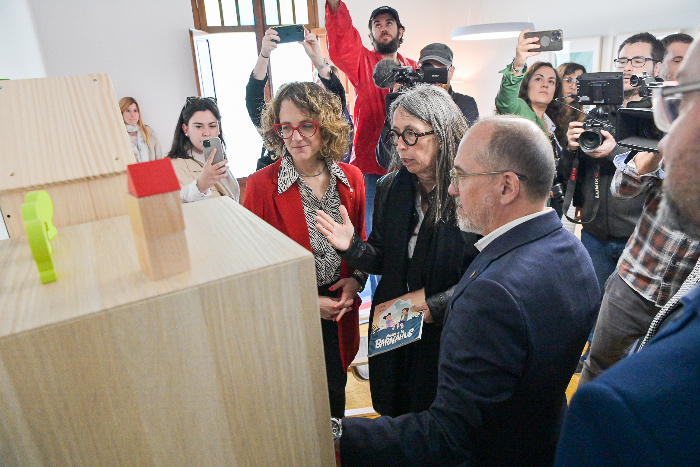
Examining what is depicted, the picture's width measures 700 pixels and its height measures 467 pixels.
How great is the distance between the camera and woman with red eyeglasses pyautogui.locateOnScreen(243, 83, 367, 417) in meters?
1.67

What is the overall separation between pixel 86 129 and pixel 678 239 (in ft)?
5.62

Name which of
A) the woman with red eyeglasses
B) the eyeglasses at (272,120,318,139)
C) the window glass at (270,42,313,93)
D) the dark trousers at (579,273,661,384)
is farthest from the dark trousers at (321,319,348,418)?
the window glass at (270,42,313,93)

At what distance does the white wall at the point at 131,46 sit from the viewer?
463cm

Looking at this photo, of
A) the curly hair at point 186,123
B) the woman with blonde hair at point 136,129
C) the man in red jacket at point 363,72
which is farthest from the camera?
the woman with blonde hair at point 136,129

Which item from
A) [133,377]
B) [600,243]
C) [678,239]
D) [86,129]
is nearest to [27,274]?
[133,377]

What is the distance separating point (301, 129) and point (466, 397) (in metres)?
1.18

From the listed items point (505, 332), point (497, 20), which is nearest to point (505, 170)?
point (505, 332)

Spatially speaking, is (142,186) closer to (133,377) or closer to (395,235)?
(133,377)

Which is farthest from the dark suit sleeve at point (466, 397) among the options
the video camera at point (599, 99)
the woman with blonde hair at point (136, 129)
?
the woman with blonde hair at point (136, 129)

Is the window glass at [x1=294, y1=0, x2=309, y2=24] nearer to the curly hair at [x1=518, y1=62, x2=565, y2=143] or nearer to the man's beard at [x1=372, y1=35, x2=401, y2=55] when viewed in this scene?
the man's beard at [x1=372, y1=35, x2=401, y2=55]

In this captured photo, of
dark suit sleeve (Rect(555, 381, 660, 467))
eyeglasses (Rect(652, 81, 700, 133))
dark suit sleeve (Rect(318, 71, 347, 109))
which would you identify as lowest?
dark suit sleeve (Rect(555, 381, 660, 467))

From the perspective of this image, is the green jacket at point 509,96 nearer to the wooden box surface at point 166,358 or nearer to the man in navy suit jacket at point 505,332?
the man in navy suit jacket at point 505,332

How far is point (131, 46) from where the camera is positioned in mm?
4922

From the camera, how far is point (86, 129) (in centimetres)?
78
